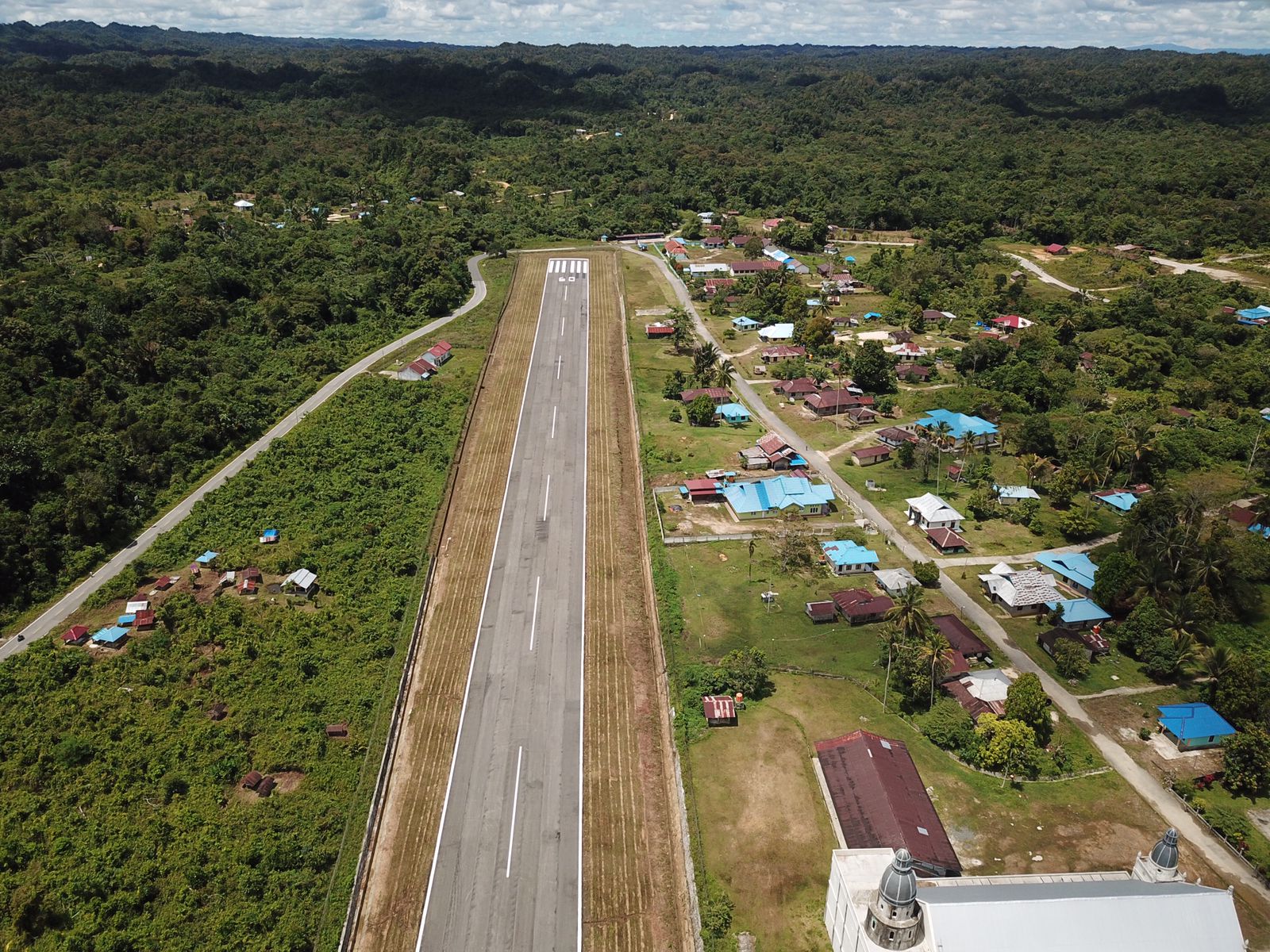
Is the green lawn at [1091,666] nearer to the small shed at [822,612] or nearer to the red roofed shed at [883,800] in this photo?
the small shed at [822,612]

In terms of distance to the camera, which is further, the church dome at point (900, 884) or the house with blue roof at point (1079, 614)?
the house with blue roof at point (1079, 614)

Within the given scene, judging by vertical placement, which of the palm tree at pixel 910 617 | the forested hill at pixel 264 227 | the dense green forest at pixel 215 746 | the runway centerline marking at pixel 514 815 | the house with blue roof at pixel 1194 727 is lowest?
the runway centerline marking at pixel 514 815

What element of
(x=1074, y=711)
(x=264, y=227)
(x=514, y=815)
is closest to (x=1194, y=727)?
(x=1074, y=711)

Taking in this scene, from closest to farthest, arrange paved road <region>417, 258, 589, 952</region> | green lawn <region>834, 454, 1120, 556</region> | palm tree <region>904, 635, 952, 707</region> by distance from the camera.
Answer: paved road <region>417, 258, 589, 952</region>
palm tree <region>904, 635, 952, 707</region>
green lawn <region>834, 454, 1120, 556</region>

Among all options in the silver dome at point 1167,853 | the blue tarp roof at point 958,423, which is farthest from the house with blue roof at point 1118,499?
the silver dome at point 1167,853

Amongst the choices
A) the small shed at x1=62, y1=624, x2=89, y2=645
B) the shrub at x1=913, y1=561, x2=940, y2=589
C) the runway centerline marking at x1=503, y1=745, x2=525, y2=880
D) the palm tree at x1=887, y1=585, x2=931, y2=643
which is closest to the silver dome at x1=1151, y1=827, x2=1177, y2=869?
the palm tree at x1=887, y1=585, x2=931, y2=643

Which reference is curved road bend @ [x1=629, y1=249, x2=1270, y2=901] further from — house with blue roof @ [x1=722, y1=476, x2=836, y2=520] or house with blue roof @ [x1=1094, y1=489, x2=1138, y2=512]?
house with blue roof @ [x1=1094, y1=489, x2=1138, y2=512]
